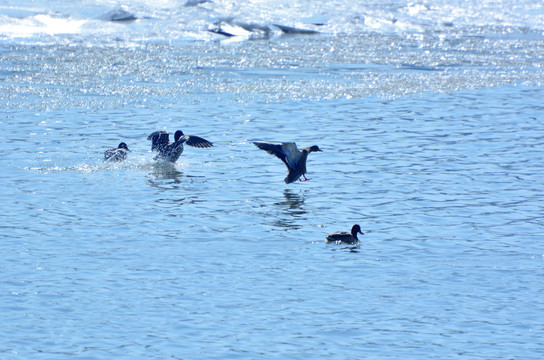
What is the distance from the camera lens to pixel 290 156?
12.3 m

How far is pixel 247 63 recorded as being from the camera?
22.2 m

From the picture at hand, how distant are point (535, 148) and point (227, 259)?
7.53m

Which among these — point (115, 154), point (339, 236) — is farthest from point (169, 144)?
point (339, 236)

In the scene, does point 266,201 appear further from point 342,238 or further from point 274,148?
point 342,238

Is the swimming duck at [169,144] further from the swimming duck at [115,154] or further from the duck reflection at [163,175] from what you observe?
the swimming duck at [115,154]

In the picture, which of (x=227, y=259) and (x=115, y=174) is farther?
(x=115, y=174)

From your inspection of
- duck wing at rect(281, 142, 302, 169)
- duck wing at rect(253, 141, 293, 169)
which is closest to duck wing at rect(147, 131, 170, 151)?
duck wing at rect(253, 141, 293, 169)

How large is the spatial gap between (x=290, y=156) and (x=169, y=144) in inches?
91.2

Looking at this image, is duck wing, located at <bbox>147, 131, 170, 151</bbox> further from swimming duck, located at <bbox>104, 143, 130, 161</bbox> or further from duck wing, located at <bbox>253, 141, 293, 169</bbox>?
duck wing, located at <bbox>253, 141, 293, 169</bbox>

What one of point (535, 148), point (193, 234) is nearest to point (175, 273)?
point (193, 234)

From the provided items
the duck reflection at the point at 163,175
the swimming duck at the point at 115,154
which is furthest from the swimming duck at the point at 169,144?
the swimming duck at the point at 115,154

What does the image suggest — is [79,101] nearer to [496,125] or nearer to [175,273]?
[496,125]

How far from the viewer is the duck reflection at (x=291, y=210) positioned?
1064 centimetres

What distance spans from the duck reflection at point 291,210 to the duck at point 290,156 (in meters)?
0.24
